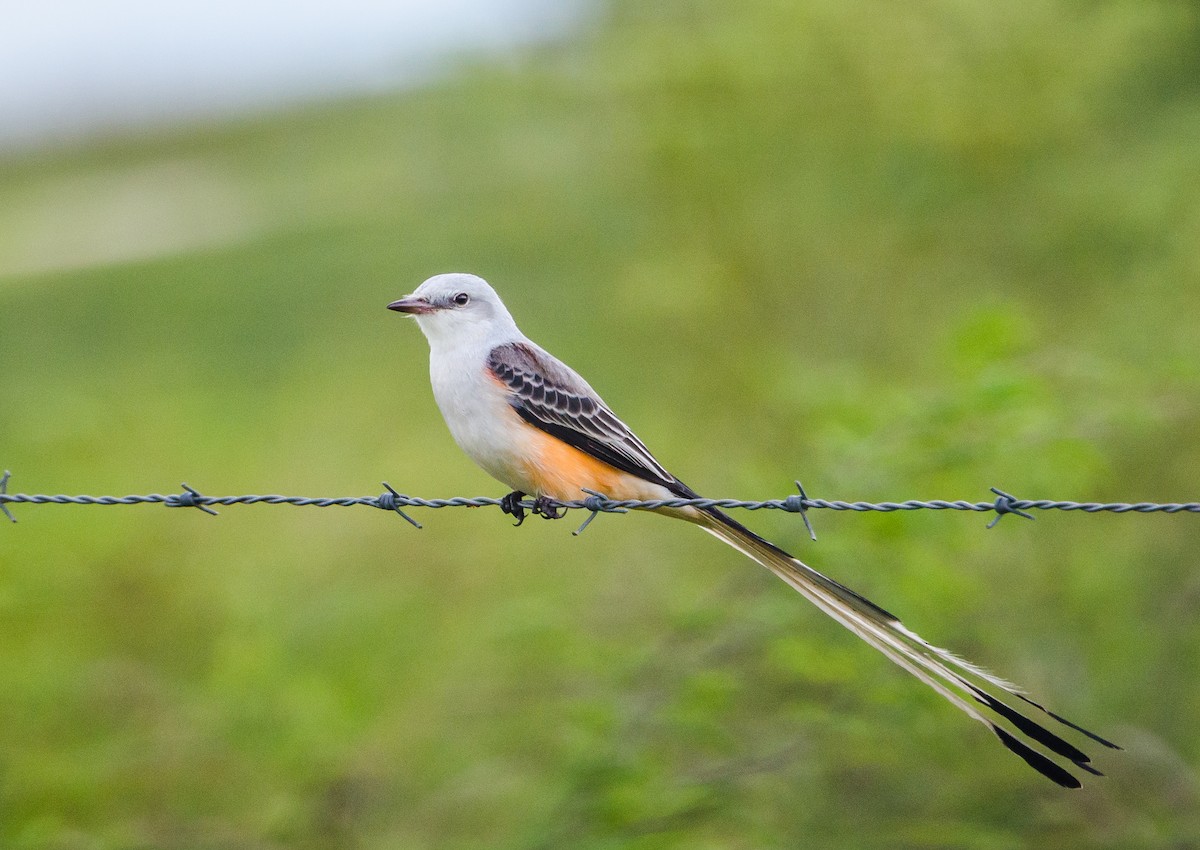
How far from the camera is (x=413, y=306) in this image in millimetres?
4926

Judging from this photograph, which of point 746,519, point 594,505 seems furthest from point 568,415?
point 746,519

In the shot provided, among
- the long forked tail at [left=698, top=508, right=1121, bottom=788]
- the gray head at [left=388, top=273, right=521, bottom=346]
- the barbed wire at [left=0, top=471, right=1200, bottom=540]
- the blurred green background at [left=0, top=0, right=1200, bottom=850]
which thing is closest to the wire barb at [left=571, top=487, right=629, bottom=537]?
the barbed wire at [left=0, top=471, right=1200, bottom=540]

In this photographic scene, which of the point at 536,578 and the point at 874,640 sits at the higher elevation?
the point at 536,578

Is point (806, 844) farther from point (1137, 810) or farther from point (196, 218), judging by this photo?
point (196, 218)

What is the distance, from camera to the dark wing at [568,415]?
479 cm

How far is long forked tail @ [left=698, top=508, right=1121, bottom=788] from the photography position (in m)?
3.44

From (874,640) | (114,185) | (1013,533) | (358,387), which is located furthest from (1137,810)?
(114,185)

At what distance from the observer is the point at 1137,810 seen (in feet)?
19.6

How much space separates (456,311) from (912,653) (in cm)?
207

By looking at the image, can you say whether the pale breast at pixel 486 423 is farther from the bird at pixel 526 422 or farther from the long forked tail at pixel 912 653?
the long forked tail at pixel 912 653

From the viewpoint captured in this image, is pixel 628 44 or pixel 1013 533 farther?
pixel 628 44

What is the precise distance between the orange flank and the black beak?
0.58 meters

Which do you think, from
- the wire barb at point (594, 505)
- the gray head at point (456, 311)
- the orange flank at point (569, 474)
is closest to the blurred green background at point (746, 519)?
the orange flank at point (569, 474)

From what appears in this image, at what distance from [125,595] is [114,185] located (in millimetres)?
23368
